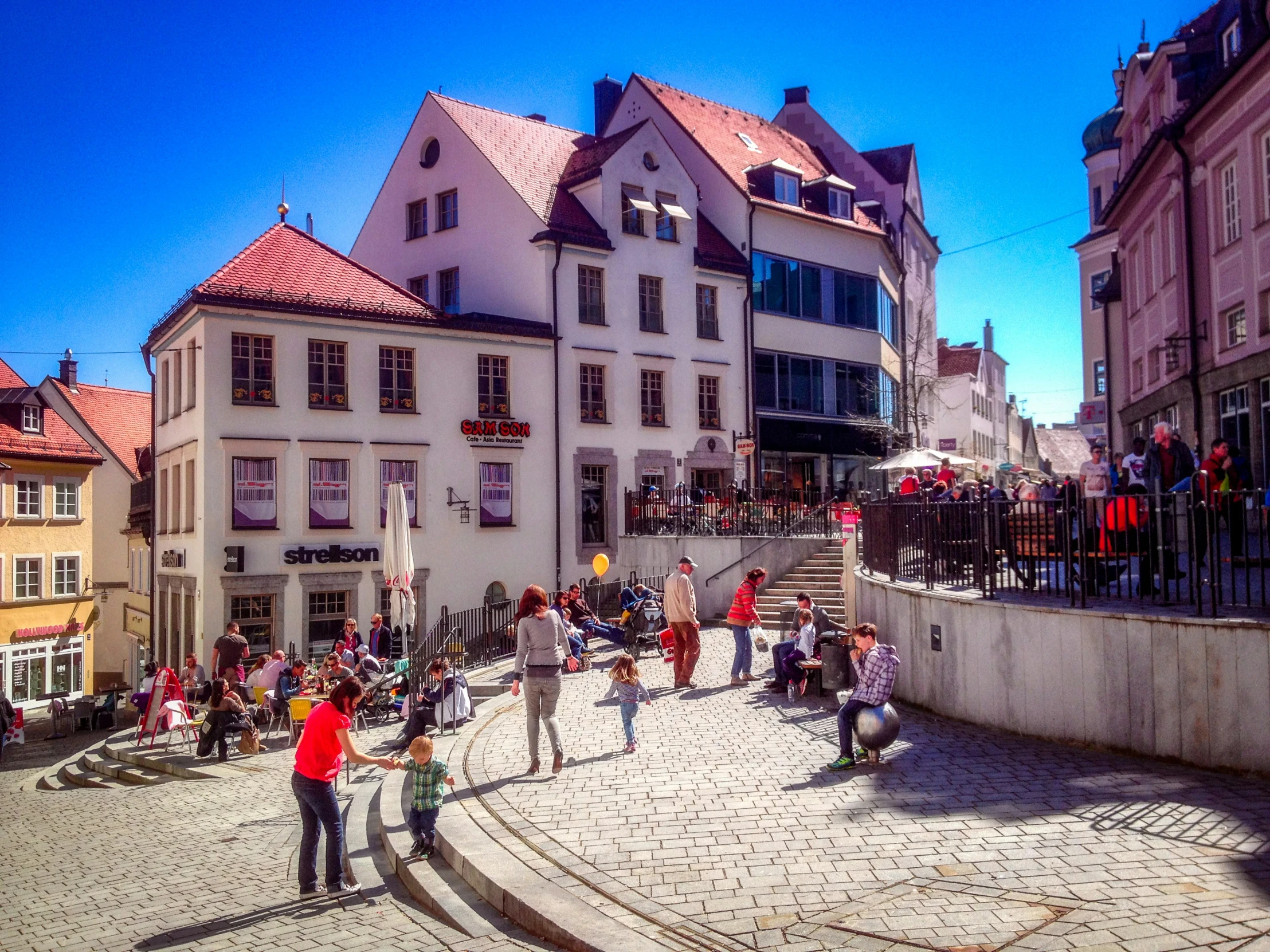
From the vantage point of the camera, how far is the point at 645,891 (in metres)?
7.01

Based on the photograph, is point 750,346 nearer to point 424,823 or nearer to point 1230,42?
point 1230,42

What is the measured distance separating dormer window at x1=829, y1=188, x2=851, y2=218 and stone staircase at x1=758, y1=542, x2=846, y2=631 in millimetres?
17898

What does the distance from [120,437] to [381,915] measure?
4370cm

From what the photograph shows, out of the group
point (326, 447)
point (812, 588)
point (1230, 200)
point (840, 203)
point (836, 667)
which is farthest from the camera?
point (840, 203)

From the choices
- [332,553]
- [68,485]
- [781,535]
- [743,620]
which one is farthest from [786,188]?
[68,485]

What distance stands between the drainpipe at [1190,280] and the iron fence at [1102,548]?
8640 millimetres

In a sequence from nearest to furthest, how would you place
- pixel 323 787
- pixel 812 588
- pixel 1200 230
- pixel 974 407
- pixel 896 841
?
pixel 896 841 → pixel 323 787 → pixel 1200 230 → pixel 812 588 → pixel 974 407

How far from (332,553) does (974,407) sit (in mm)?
44480

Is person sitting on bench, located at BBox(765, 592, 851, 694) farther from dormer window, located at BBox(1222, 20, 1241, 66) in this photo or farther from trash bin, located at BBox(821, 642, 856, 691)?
A: dormer window, located at BBox(1222, 20, 1241, 66)

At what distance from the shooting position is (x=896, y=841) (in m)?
7.82

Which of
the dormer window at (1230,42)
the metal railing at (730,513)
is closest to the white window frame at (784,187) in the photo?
the metal railing at (730,513)

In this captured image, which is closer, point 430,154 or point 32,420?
point 430,154

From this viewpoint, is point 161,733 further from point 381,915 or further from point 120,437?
point 120,437

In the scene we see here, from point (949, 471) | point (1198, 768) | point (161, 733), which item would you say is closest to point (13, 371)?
point (161, 733)
